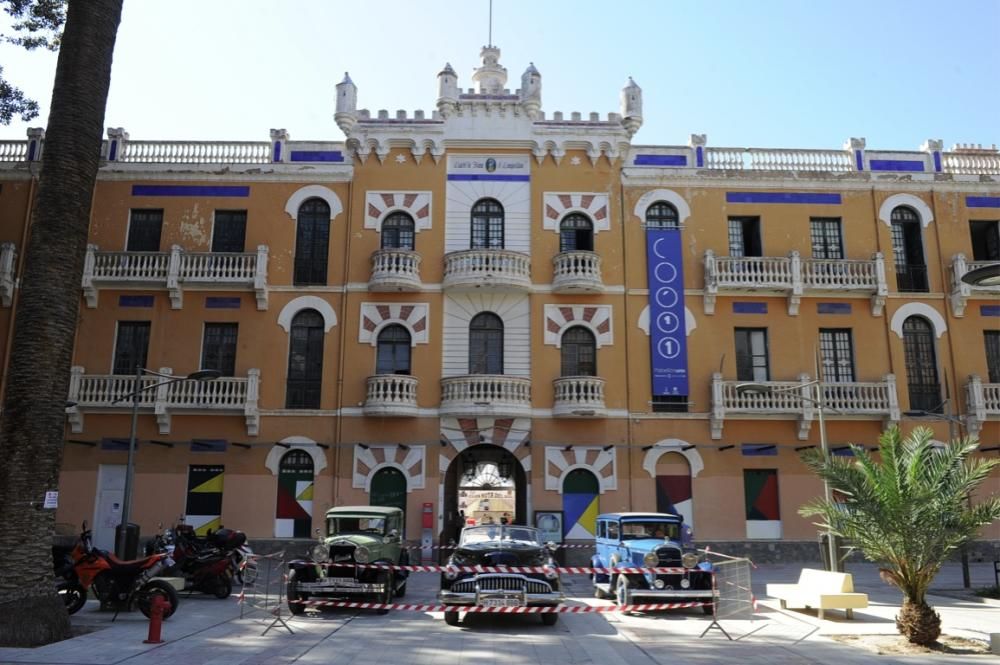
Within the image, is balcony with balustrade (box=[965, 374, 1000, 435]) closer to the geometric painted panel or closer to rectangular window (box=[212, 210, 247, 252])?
the geometric painted panel

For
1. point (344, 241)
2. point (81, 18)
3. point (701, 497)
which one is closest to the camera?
point (81, 18)

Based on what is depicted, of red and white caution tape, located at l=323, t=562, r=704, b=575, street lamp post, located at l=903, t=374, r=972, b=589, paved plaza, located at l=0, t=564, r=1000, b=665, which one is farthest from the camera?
street lamp post, located at l=903, t=374, r=972, b=589

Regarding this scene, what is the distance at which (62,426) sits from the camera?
1336cm

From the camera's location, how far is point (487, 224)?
2647 centimetres

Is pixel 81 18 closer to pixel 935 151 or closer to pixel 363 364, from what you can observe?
pixel 363 364

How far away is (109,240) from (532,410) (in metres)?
15.6

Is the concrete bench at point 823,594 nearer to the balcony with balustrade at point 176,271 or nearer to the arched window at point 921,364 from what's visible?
the arched window at point 921,364

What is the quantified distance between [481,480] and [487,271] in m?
7.47

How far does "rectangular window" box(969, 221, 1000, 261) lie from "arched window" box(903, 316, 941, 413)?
3412mm

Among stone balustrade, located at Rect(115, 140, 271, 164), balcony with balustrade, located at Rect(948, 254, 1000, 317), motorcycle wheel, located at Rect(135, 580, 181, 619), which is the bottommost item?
motorcycle wheel, located at Rect(135, 580, 181, 619)

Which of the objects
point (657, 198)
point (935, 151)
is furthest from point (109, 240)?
point (935, 151)

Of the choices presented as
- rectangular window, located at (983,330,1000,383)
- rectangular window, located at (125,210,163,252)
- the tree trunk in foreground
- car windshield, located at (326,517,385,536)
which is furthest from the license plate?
rectangular window, located at (983,330,1000,383)

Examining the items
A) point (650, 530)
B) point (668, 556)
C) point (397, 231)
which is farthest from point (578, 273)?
point (668, 556)

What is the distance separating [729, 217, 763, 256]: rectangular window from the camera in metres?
26.7
